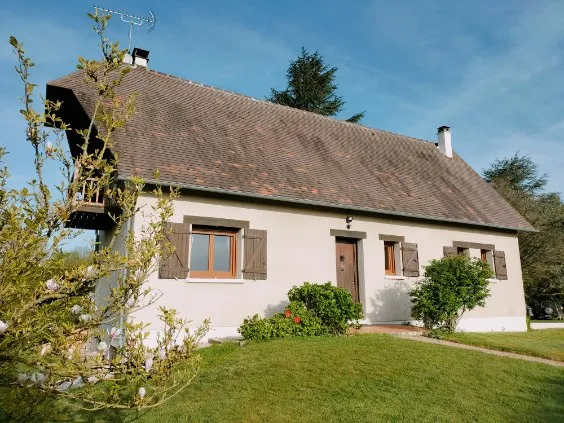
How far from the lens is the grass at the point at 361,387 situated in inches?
211

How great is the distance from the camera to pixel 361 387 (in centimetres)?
611

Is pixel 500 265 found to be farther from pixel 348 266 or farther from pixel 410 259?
pixel 348 266

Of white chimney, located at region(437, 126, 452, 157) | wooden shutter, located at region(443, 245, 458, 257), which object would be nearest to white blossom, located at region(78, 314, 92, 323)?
wooden shutter, located at region(443, 245, 458, 257)

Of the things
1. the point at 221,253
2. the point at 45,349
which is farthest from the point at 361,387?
the point at 221,253

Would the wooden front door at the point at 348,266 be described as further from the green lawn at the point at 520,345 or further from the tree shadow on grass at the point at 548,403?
the tree shadow on grass at the point at 548,403

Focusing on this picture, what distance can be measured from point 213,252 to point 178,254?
1.07 metres

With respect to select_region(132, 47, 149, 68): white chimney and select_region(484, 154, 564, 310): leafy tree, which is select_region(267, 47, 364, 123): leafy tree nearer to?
select_region(484, 154, 564, 310): leafy tree

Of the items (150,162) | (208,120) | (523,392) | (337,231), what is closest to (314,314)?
(337,231)

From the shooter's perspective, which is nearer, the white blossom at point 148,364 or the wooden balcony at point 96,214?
the white blossom at point 148,364

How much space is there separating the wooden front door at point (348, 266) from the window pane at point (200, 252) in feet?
12.9

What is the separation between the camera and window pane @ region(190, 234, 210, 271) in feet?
32.7

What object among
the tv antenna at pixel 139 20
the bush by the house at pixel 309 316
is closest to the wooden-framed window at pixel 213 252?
the bush by the house at pixel 309 316

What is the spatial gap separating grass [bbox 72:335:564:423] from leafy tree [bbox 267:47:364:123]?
2439 centimetres

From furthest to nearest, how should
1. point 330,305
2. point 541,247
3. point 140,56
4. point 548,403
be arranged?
point 541,247 < point 140,56 < point 330,305 < point 548,403
